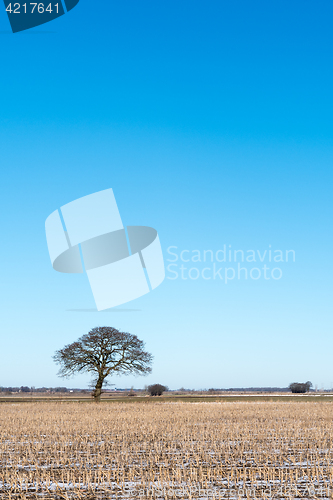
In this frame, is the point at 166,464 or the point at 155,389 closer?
the point at 166,464

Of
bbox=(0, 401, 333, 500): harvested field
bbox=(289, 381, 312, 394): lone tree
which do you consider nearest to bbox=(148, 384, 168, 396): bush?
bbox=(289, 381, 312, 394): lone tree

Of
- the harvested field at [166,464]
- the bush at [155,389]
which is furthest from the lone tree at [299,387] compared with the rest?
the harvested field at [166,464]

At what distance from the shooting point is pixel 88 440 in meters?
19.2

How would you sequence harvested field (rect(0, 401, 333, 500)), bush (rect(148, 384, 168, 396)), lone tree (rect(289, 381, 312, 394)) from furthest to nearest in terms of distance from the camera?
lone tree (rect(289, 381, 312, 394))
bush (rect(148, 384, 168, 396))
harvested field (rect(0, 401, 333, 500))

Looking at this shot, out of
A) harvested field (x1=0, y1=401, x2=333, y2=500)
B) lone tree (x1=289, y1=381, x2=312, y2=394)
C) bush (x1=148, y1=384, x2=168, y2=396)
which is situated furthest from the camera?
lone tree (x1=289, y1=381, x2=312, y2=394)

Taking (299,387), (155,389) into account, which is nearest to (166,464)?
(155,389)

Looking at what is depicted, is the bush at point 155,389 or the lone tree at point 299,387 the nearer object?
the bush at point 155,389

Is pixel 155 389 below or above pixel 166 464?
below

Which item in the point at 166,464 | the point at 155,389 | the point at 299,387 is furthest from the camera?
the point at 299,387

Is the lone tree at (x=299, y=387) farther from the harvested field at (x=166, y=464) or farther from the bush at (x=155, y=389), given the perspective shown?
the harvested field at (x=166, y=464)

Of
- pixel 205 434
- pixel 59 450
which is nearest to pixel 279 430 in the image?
pixel 205 434

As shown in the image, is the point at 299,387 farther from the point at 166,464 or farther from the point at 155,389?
the point at 166,464

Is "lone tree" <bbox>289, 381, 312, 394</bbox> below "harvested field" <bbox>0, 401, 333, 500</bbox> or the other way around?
below

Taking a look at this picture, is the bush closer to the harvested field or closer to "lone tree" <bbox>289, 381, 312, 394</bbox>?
"lone tree" <bbox>289, 381, 312, 394</bbox>
